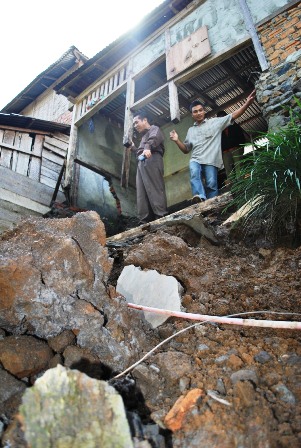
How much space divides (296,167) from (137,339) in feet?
5.80

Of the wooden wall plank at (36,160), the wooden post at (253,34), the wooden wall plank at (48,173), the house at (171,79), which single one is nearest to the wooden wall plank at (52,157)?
the wooden wall plank at (36,160)

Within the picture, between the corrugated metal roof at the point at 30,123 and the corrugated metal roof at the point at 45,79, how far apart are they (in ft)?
12.5

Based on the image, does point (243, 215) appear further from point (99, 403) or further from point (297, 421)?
point (99, 403)

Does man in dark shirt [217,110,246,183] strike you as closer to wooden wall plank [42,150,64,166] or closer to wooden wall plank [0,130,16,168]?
wooden wall plank [42,150,64,166]

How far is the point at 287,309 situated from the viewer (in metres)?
1.61

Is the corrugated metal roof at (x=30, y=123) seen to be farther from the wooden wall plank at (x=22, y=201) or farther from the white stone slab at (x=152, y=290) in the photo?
the white stone slab at (x=152, y=290)

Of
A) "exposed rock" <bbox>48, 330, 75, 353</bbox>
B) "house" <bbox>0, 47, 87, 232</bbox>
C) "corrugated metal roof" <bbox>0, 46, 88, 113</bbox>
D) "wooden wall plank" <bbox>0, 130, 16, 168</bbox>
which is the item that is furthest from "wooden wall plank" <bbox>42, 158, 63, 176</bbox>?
"exposed rock" <bbox>48, 330, 75, 353</bbox>

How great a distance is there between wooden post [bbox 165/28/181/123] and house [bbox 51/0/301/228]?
2 centimetres

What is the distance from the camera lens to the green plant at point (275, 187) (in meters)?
2.22

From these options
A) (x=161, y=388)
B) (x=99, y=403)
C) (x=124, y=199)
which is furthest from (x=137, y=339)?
(x=124, y=199)

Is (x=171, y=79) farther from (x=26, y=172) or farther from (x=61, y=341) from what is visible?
(x=61, y=341)

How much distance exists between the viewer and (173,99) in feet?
16.1

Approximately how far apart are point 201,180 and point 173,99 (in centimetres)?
172

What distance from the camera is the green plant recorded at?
222 centimetres
